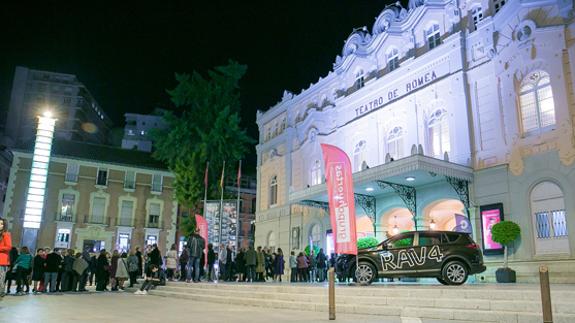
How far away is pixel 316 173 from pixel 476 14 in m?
12.0

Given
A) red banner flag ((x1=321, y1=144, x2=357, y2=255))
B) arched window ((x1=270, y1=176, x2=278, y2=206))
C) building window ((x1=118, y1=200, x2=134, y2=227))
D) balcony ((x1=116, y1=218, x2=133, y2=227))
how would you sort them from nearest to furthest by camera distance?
1. red banner flag ((x1=321, y1=144, x2=357, y2=255))
2. arched window ((x1=270, y1=176, x2=278, y2=206))
3. balcony ((x1=116, y1=218, x2=133, y2=227))
4. building window ((x1=118, y1=200, x2=134, y2=227))

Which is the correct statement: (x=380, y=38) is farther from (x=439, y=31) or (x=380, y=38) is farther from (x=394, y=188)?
(x=394, y=188)

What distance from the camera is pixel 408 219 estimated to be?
2216 cm

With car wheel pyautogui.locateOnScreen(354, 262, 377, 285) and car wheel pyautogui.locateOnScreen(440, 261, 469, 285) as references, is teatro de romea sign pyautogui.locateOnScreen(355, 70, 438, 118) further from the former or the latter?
car wheel pyautogui.locateOnScreen(354, 262, 377, 285)

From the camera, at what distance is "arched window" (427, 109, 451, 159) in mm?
19328

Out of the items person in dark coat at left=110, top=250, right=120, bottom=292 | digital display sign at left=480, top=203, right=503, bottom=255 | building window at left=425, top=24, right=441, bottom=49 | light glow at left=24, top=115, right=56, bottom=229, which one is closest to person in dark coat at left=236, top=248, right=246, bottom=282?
person in dark coat at left=110, top=250, right=120, bottom=292

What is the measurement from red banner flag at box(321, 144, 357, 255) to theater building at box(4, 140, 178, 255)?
30.4 meters

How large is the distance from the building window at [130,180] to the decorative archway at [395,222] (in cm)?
2931

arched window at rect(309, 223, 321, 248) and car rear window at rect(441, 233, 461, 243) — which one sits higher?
arched window at rect(309, 223, 321, 248)

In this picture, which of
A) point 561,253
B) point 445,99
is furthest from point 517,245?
point 445,99

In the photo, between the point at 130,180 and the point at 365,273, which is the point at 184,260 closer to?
the point at 365,273

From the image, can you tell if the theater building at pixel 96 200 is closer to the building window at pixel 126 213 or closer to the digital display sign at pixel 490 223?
the building window at pixel 126 213

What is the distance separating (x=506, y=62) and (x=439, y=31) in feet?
13.4

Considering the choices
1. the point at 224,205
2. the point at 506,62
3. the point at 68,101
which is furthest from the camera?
the point at 68,101
